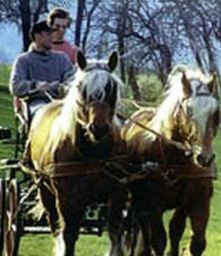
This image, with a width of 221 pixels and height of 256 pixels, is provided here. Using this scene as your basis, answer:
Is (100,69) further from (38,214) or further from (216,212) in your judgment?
(216,212)

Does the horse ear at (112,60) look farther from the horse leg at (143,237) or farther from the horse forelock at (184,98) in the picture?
the horse leg at (143,237)

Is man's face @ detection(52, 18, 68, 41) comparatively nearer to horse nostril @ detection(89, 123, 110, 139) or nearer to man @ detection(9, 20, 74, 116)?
man @ detection(9, 20, 74, 116)

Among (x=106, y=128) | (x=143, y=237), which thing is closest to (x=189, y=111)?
(x=106, y=128)

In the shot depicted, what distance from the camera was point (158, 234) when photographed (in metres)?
8.54

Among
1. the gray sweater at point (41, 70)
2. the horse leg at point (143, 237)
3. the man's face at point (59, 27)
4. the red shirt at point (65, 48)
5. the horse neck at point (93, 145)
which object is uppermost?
the man's face at point (59, 27)

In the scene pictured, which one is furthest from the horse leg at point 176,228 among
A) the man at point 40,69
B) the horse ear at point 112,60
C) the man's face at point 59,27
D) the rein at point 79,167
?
the man's face at point 59,27

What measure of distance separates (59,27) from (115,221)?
2.60 meters

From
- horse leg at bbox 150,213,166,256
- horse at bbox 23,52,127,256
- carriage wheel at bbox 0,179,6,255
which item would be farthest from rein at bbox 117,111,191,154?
carriage wheel at bbox 0,179,6,255

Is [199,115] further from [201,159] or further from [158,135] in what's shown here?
[158,135]

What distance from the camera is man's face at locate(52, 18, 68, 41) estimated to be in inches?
406

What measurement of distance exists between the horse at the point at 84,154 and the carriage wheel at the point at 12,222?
936 mm

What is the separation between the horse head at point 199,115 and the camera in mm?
7953

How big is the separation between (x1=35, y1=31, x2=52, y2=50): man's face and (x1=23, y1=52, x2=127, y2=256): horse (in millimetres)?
1445

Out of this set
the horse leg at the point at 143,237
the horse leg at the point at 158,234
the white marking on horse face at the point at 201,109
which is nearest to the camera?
the white marking on horse face at the point at 201,109
